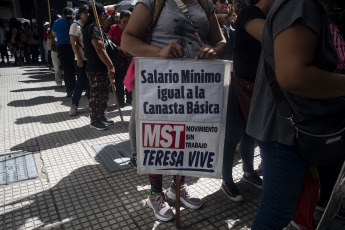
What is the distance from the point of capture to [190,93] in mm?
1910

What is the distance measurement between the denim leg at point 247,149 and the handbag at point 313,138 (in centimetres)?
124

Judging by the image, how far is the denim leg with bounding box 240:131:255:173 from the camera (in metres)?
2.67

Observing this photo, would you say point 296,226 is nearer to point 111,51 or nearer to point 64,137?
point 64,137

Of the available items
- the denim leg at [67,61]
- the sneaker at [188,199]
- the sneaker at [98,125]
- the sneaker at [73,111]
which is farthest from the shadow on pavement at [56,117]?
the sneaker at [188,199]

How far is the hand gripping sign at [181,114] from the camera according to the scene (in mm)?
1883

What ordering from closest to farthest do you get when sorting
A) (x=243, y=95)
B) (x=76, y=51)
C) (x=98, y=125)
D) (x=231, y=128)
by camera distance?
(x=243, y=95), (x=231, y=128), (x=98, y=125), (x=76, y=51)

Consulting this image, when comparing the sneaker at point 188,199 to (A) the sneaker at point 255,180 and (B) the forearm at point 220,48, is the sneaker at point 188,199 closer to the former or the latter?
(A) the sneaker at point 255,180

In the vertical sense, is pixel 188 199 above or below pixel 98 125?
above

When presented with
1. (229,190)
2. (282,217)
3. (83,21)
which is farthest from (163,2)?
(83,21)

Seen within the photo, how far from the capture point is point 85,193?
2.71m

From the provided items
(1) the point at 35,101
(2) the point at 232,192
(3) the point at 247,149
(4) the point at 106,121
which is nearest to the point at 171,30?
(3) the point at 247,149

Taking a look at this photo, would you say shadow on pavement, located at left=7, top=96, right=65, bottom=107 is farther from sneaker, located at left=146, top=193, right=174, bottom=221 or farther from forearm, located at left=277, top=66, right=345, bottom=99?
forearm, located at left=277, top=66, right=345, bottom=99

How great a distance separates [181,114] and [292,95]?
80cm

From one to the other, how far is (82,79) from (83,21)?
3.52 ft
